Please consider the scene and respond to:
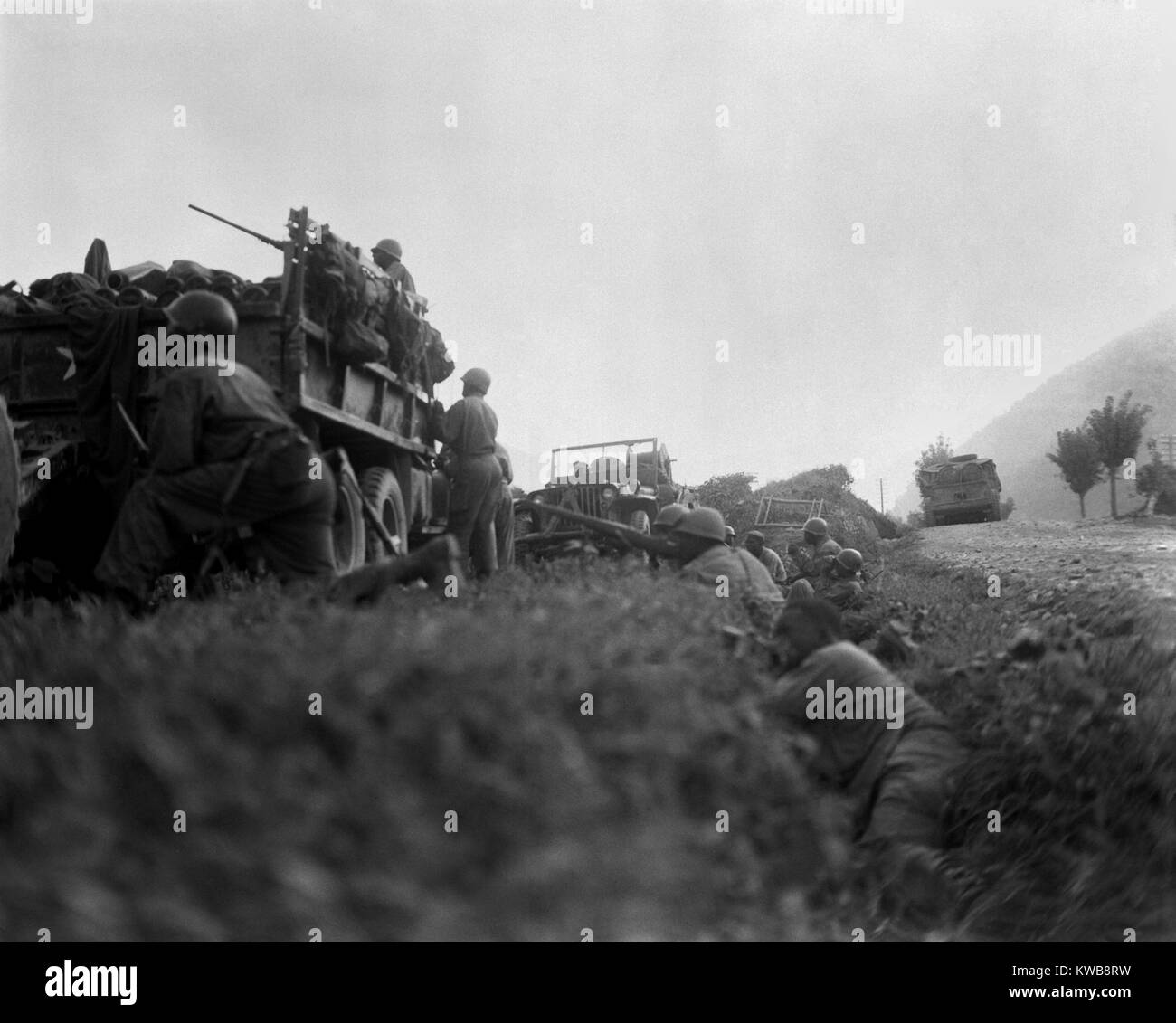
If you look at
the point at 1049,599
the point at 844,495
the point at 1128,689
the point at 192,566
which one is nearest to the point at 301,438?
the point at 192,566

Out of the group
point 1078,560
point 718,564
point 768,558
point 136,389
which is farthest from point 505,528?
point 1078,560

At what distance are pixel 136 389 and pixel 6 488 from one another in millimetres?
1986

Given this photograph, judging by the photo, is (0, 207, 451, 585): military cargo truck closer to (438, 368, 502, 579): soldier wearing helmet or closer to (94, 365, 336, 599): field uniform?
(438, 368, 502, 579): soldier wearing helmet

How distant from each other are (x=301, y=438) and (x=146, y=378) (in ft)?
8.29

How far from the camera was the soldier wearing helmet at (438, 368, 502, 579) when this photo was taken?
9.73 metres

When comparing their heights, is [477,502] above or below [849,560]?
above

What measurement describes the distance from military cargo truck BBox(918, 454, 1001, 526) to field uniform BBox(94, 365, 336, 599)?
112 feet

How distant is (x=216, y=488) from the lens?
583cm

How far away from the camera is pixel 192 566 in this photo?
23.5 feet

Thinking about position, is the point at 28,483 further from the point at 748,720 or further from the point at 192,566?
the point at 748,720

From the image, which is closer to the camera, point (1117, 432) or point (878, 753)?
Result: point (878, 753)

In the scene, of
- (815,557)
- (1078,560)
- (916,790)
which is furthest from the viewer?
(815,557)

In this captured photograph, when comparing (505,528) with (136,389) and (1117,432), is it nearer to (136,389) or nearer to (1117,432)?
(136,389)
